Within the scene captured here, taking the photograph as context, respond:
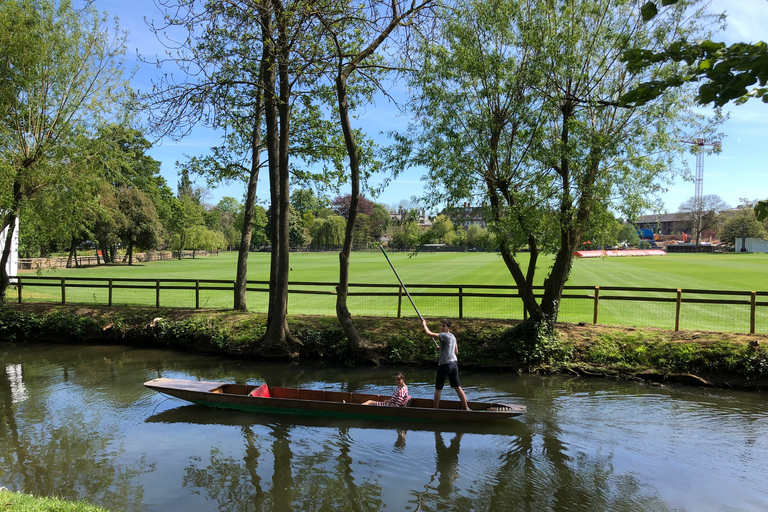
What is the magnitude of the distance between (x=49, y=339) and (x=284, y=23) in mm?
14369

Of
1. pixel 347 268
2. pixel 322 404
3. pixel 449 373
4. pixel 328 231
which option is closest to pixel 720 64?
pixel 449 373

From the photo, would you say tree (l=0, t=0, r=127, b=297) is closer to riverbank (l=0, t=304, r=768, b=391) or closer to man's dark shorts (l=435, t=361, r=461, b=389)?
riverbank (l=0, t=304, r=768, b=391)

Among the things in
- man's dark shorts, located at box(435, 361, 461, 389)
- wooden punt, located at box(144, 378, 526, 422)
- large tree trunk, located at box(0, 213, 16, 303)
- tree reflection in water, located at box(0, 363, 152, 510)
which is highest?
large tree trunk, located at box(0, 213, 16, 303)

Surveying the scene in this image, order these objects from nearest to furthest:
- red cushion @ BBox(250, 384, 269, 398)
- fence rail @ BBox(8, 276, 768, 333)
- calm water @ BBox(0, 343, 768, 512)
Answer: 1. calm water @ BBox(0, 343, 768, 512)
2. red cushion @ BBox(250, 384, 269, 398)
3. fence rail @ BBox(8, 276, 768, 333)

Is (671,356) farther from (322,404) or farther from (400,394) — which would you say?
(322,404)

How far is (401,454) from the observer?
8.09m

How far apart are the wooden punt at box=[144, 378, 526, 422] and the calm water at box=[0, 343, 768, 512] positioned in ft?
0.72

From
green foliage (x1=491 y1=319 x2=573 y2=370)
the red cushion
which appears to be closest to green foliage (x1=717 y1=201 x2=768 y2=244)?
green foliage (x1=491 y1=319 x2=573 y2=370)

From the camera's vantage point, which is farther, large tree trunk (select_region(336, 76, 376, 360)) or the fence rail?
the fence rail

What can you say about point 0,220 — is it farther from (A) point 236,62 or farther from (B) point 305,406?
(B) point 305,406

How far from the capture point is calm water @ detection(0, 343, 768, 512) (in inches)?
261

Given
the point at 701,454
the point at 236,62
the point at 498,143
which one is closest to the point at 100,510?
the point at 701,454

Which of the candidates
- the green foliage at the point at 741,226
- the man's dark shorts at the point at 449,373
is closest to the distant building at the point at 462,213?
the man's dark shorts at the point at 449,373

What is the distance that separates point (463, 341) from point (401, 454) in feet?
21.3
